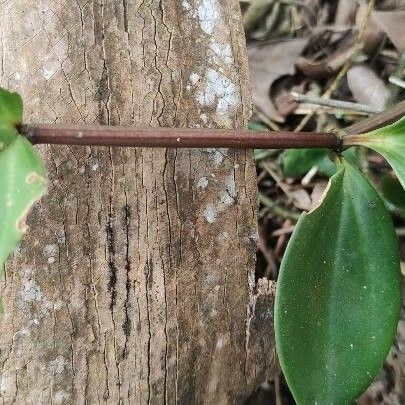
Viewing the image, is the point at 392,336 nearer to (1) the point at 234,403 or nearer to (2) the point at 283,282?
(2) the point at 283,282

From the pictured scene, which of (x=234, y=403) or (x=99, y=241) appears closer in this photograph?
(x=99, y=241)

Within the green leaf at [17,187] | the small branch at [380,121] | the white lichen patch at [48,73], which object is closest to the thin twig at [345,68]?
the small branch at [380,121]

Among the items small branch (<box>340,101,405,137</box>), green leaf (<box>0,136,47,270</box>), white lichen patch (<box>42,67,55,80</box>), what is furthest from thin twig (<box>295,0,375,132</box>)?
green leaf (<box>0,136,47,270</box>)

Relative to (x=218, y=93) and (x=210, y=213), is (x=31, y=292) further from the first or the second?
(x=218, y=93)

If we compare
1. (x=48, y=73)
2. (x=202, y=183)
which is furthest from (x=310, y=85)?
(x=48, y=73)

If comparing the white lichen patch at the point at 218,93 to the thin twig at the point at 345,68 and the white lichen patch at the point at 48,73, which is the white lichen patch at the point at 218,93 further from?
the thin twig at the point at 345,68

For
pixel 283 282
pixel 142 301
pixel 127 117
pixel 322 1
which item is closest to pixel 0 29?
pixel 127 117
